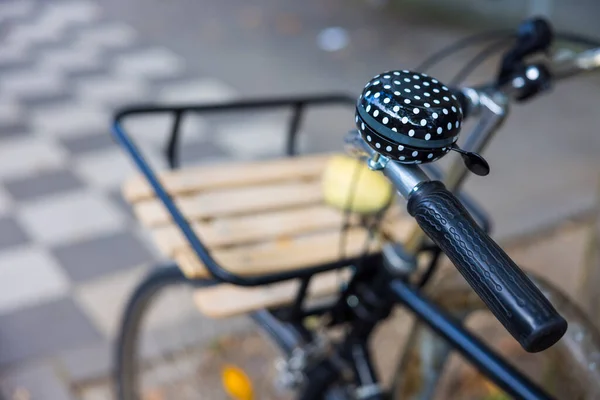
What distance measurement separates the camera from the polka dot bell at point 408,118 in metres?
0.71

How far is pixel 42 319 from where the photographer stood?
7.67 feet

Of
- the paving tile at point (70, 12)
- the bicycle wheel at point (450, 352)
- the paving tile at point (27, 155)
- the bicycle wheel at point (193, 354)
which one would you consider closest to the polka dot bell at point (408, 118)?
the bicycle wheel at point (450, 352)

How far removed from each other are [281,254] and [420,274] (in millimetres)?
273

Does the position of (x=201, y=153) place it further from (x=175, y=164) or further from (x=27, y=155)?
(x=175, y=164)

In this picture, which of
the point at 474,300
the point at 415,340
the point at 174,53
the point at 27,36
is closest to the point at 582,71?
the point at 474,300

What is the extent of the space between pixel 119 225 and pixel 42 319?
0.59 metres

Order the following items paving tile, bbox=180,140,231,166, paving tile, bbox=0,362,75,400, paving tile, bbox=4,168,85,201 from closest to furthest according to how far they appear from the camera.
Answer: paving tile, bbox=0,362,75,400 < paving tile, bbox=4,168,85,201 < paving tile, bbox=180,140,231,166

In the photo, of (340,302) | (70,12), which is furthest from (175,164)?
(70,12)

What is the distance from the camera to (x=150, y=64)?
430 cm

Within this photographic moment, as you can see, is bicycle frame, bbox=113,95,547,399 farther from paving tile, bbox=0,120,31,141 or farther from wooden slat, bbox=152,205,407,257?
paving tile, bbox=0,120,31,141

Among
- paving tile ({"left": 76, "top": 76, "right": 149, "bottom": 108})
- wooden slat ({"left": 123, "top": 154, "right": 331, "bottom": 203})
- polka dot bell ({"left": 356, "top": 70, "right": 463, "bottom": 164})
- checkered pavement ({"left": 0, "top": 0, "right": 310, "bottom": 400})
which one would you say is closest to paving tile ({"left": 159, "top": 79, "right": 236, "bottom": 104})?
checkered pavement ({"left": 0, "top": 0, "right": 310, "bottom": 400})

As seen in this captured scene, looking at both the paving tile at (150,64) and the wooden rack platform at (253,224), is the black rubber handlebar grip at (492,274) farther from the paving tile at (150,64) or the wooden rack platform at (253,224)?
the paving tile at (150,64)

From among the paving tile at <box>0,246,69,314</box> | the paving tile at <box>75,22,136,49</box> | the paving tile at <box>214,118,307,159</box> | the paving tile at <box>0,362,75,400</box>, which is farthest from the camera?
the paving tile at <box>75,22,136,49</box>

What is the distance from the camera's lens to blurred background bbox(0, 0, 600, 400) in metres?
2.39
